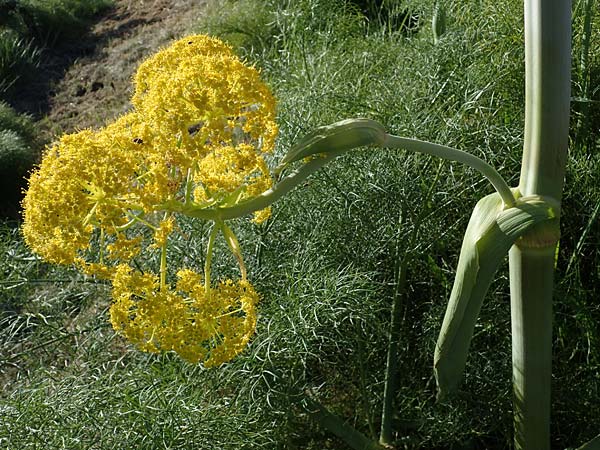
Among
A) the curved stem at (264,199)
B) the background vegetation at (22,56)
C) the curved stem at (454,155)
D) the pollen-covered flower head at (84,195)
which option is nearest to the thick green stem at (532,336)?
the curved stem at (454,155)

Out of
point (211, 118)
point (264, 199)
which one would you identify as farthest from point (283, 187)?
point (211, 118)

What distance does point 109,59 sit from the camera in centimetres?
420

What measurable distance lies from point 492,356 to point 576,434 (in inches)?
10.4

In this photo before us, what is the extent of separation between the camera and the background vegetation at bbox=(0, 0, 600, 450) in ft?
5.28

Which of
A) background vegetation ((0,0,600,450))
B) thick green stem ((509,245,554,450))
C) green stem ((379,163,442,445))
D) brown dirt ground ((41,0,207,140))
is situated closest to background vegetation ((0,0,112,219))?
brown dirt ground ((41,0,207,140))

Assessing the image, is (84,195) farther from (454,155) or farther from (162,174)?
(454,155)

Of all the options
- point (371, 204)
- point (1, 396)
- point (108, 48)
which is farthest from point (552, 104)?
point (108, 48)

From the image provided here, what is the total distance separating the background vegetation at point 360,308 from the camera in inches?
63.4

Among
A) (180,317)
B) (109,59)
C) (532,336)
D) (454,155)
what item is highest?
(454,155)

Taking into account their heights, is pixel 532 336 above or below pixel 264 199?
below

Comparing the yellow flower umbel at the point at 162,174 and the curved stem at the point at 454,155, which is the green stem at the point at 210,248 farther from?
the curved stem at the point at 454,155

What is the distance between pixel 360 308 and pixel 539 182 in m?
0.61

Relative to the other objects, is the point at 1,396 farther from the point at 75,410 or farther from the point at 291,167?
the point at 291,167

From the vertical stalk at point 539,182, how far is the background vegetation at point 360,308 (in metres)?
0.34
